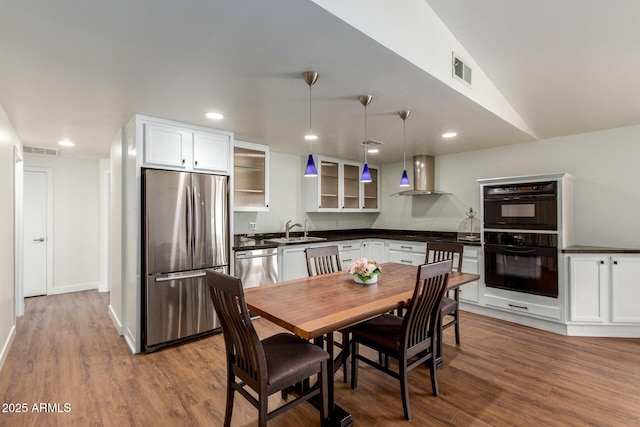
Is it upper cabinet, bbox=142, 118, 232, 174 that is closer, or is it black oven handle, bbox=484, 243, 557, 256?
upper cabinet, bbox=142, 118, 232, 174

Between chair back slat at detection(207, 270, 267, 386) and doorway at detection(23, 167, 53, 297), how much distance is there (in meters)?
4.89

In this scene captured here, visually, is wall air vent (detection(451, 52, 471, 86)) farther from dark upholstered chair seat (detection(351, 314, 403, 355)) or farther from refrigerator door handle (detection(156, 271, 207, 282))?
refrigerator door handle (detection(156, 271, 207, 282))

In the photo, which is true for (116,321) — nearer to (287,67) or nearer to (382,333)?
(382,333)

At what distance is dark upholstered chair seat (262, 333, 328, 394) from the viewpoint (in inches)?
65.1

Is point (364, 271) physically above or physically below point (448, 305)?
above

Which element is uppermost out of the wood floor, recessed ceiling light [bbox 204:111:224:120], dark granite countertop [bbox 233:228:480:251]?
recessed ceiling light [bbox 204:111:224:120]

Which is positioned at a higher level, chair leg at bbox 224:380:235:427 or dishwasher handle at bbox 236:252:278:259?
dishwasher handle at bbox 236:252:278:259

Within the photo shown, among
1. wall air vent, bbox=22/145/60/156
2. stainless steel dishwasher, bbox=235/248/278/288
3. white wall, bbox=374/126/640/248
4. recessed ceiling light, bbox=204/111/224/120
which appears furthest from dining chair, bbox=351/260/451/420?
wall air vent, bbox=22/145/60/156

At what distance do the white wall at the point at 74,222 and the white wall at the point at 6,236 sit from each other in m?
1.88

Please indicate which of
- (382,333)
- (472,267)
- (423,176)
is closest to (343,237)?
(423,176)

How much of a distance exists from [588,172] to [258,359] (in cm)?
430

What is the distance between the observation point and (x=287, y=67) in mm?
1957

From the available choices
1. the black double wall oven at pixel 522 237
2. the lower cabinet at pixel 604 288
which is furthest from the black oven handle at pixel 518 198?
the lower cabinet at pixel 604 288

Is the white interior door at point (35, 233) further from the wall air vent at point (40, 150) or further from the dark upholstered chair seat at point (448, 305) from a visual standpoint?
the dark upholstered chair seat at point (448, 305)
